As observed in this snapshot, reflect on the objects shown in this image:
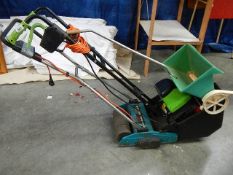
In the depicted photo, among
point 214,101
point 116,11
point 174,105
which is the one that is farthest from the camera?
point 116,11

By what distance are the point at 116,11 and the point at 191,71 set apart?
54.9 inches

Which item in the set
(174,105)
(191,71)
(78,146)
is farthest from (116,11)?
(78,146)

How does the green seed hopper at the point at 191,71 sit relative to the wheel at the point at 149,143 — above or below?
above

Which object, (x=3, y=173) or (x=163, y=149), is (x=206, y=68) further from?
(x=3, y=173)

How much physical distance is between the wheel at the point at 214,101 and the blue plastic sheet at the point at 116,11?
5.26ft

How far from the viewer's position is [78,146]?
1.55 metres

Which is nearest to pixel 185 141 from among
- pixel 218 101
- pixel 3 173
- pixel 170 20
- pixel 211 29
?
pixel 218 101

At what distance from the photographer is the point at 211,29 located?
2959 mm

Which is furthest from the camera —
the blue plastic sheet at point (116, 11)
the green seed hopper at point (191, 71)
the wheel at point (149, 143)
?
→ the blue plastic sheet at point (116, 11)

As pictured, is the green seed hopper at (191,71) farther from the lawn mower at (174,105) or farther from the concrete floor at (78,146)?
the concrete floor at (78,146)

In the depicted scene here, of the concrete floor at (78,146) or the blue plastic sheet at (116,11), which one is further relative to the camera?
the blue plastic sheet at (116,11)

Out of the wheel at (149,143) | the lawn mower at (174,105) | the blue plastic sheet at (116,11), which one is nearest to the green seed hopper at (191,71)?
the lawn mower at (174,105)

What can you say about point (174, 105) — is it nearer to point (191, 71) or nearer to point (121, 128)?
point (191, 71)

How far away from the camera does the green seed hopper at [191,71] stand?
132 cm
